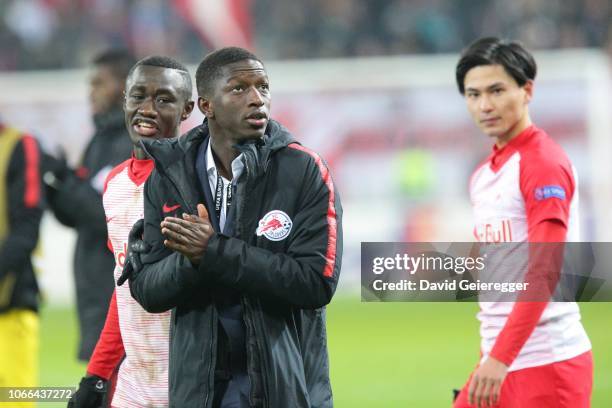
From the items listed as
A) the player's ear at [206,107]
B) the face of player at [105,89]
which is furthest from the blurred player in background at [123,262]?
the face of player at [105,89]

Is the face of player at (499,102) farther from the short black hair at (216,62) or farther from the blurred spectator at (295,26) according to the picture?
the blurred spectator at (295,26)

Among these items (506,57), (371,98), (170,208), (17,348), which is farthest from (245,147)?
(371,98)

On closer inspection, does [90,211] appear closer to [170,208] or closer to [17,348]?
[17,348]

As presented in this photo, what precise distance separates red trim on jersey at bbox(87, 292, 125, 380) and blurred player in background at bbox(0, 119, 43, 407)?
1.53 m

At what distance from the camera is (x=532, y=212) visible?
3.94 m

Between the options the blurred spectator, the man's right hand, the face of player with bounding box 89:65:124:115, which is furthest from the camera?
the blurred spectator

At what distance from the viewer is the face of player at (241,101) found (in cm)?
341

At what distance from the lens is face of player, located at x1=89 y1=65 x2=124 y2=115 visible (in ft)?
21.3

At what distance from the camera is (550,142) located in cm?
418

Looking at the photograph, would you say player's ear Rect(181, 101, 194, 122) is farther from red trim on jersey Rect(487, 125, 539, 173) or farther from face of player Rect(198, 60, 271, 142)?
red trim on jersey Rect(487, 125, 539, 173)

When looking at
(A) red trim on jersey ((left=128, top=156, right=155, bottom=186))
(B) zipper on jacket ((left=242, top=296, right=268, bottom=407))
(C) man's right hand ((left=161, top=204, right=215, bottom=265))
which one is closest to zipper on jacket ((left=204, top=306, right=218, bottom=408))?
(B) zipper on jacket ((left=242, top=296, right=268, bottom=407))

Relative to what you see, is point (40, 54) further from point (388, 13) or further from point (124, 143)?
point (124, 143)

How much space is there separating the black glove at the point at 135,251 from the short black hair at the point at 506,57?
5.35 feet

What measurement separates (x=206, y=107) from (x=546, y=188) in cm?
126
